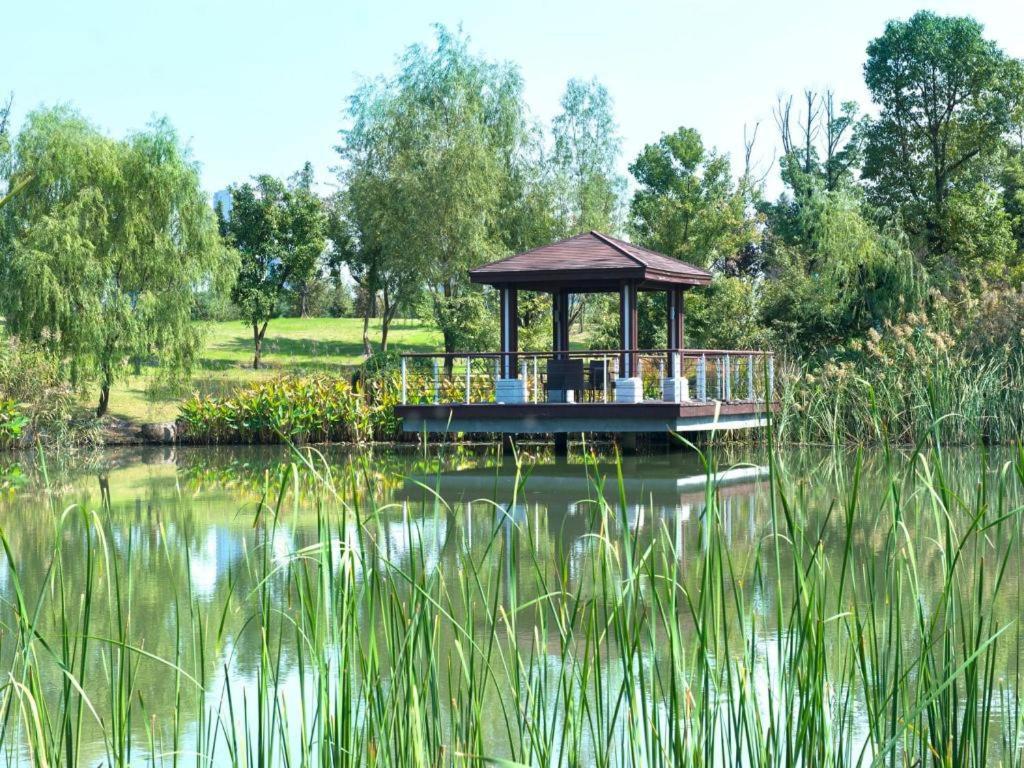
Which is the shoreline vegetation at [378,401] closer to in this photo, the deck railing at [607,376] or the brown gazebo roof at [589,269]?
the deck railing at [607,376]

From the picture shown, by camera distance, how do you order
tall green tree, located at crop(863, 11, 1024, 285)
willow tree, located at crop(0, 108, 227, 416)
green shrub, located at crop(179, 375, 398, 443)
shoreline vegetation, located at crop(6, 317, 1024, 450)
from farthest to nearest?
tall green tree, located at crop(863, 11, 1024, 285), willow tree, located at crop(0, 108, 227, 416), green shrub, located at crop(179, 375, 398, 443), shoreline vegetation, located at crop(6, 317, 1024, 450)

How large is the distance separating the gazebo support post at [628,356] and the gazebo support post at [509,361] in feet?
3.89

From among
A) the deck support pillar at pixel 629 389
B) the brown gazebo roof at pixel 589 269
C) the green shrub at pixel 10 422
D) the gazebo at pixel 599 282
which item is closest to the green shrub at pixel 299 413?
the green shrub at pixel 10 422

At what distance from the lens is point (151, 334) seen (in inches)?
733

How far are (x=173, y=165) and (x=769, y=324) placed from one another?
9284 millimetres

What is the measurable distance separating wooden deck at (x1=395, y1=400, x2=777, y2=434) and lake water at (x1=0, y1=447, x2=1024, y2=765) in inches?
18.0

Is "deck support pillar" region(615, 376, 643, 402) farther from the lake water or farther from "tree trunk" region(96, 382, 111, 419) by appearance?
Result: "tree trunk" region(96, 382, 111, 419)

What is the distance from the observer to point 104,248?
18.7 meters

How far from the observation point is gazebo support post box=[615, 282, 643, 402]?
14102 mm

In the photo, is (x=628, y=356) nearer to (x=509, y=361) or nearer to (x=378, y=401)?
(x=509, y=361)

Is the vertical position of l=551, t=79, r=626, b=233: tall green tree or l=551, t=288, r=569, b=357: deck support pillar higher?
l=551, t=79, r=626, b=233: tall green tree

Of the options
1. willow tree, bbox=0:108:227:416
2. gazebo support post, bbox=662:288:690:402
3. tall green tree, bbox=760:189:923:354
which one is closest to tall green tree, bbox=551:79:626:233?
tall green tree, bbox=760:189:923:354

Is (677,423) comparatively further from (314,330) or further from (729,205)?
(314,330)

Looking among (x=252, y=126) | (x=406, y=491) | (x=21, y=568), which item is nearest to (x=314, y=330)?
(x=252, y=126)
